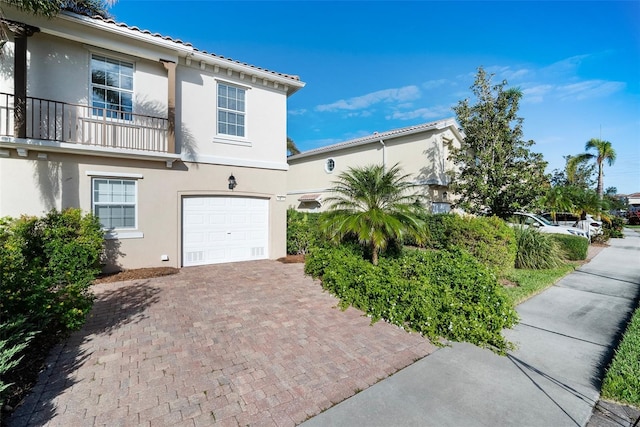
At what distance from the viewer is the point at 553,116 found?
11602mm

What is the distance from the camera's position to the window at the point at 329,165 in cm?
1890

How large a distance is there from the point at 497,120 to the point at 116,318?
47.4 ft

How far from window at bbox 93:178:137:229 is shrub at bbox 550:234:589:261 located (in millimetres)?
15477

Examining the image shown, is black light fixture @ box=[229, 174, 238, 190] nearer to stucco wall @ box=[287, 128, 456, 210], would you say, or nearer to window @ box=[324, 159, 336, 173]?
→ stucco wall @ box=[287, 128, 456, 210]

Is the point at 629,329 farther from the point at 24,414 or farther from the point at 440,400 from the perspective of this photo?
the point at 24,414

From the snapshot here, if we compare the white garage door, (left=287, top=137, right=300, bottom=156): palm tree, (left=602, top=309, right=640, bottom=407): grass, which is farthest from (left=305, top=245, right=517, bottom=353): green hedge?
(left=287, top=137, right=300, bottom=156): palm tree

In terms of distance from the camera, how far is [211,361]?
151 inches

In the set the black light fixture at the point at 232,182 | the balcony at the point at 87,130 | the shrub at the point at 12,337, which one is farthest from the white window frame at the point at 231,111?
the shrub at the point at 12,337

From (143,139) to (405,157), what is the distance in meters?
12.1

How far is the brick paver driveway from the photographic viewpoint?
2.89 meters

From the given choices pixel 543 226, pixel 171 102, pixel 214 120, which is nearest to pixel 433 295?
pixel 214 120

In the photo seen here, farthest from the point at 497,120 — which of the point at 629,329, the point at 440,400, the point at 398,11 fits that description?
the point at 440,400

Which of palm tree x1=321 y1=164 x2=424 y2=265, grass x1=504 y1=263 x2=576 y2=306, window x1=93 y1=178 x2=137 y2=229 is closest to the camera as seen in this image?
palm tree x1=321 y1=164 x2=424 y2=265

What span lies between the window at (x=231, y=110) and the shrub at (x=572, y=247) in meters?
13.2
